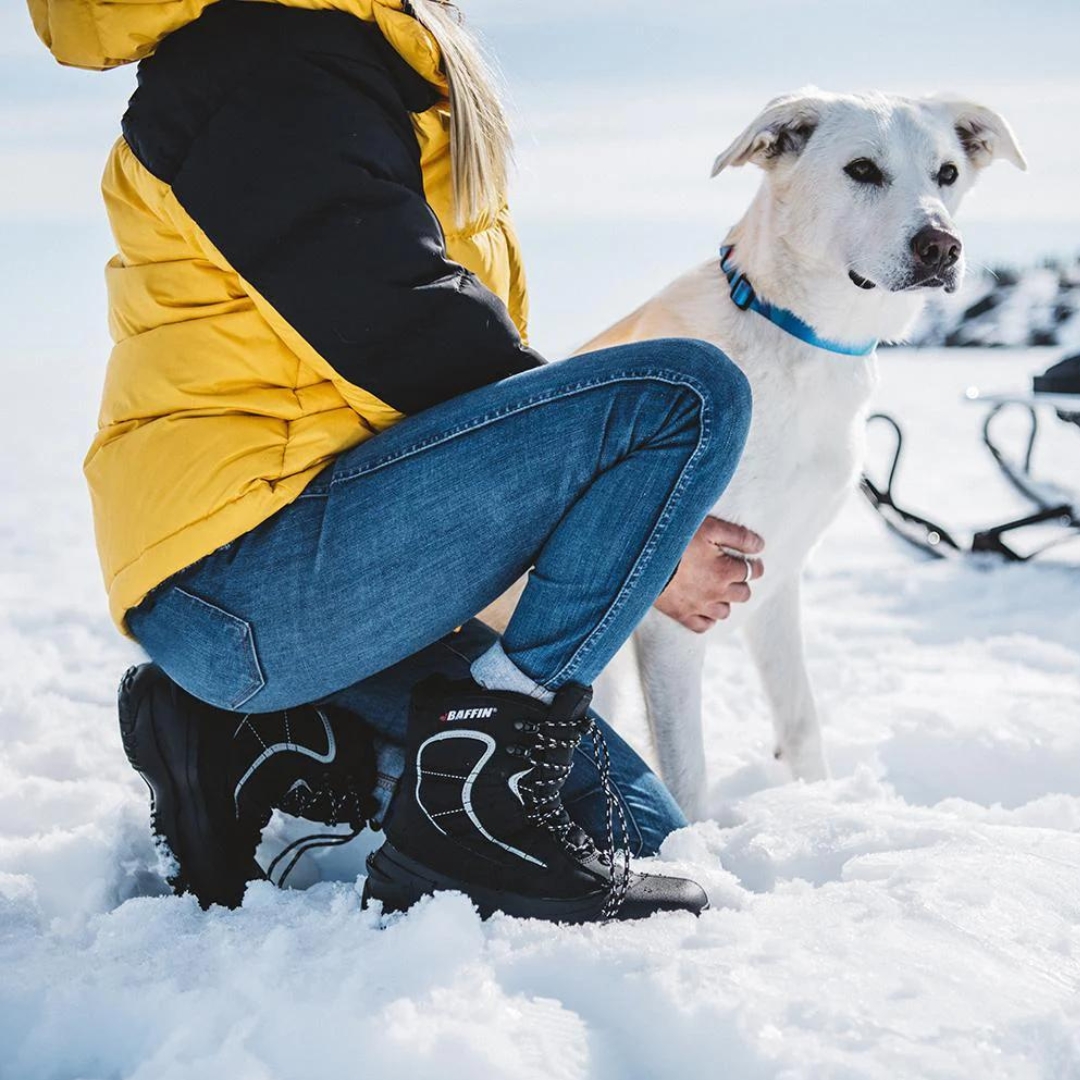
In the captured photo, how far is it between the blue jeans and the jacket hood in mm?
556

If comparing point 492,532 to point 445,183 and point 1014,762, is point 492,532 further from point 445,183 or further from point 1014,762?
point 1014,762

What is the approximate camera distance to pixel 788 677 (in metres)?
2.71

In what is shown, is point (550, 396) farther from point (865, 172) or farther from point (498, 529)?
point (865, 172)

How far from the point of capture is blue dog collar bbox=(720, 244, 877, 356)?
2385mm

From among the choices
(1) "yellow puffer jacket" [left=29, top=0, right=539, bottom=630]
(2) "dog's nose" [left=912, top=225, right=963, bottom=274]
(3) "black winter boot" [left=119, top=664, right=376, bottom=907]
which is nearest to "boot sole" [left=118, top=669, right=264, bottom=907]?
(3) "black winter boot" [left=119, top=664, right=376, bottom=907]

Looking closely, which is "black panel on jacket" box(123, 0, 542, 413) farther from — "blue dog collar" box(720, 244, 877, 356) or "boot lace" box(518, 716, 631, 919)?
"blue dog collar" box(720, 244, 877, 356)

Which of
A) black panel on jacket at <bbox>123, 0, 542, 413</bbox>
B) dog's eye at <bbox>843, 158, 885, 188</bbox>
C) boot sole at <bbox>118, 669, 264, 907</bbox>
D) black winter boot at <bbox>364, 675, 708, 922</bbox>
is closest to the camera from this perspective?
black panel on jacket at <bbox>123, 0, 542, 413</bbox>

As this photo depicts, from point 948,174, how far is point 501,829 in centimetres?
179

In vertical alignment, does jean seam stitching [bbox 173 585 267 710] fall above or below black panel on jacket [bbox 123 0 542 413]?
below

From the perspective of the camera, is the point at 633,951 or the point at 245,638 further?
the point at 245,638

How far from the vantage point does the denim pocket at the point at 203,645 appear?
1677mm

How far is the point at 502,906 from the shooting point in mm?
1612

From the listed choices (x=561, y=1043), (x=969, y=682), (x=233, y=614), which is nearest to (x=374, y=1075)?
(x=561, y=1043)

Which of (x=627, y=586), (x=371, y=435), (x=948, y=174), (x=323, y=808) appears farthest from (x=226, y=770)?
(x=948, y=174)
